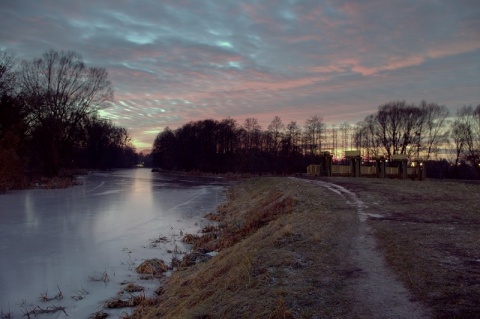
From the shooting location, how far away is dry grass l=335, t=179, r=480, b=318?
4730 mm

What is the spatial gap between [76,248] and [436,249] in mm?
10425

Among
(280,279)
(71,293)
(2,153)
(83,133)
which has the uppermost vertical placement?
(83,133)

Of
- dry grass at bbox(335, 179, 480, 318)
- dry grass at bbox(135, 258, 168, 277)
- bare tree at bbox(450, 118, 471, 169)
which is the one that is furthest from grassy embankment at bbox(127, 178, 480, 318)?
bare tree at bbox(450, 118, 471, 169)

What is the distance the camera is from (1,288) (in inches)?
331

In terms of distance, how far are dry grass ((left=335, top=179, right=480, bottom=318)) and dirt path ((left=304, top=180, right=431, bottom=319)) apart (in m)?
0.17

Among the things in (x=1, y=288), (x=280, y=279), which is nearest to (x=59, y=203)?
(x=1, y=288)

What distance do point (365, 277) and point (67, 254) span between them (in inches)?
362

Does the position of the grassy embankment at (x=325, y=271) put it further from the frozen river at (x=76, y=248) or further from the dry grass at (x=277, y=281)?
the frozen river at (x=76, y=248)

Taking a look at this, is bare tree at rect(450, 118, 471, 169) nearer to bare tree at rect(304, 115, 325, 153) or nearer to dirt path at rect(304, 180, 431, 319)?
bare tree at rect(304, 115, 325, 153)

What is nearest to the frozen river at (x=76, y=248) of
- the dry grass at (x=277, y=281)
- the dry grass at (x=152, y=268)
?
the dry grass at (x=152, y=268)

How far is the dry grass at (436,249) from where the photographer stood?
15.5 ft

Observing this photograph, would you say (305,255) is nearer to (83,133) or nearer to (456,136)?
(83,133)

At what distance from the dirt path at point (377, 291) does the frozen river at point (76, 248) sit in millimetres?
4836

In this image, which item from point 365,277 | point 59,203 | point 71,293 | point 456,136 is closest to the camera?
point 365,277
